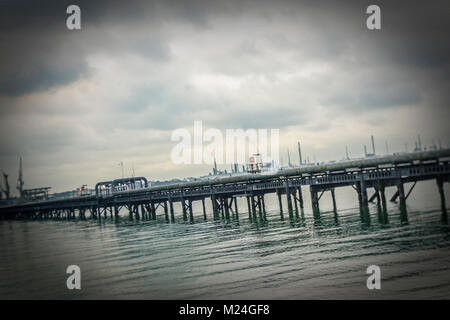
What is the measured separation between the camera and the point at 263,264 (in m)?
25.8

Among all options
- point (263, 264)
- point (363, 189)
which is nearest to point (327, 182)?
point (363, 189)

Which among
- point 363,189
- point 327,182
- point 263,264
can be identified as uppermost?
point 327,182

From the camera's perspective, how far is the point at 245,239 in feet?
122

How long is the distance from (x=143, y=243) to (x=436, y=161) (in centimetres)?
3175

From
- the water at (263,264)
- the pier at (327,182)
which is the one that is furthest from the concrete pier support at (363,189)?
the water at (263,264)

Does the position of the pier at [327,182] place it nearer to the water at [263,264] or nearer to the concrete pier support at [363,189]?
the concrete pier support at [363,189]

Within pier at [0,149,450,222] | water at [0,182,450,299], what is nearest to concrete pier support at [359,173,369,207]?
pier at [0,149,450,222]

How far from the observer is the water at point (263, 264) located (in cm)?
1995

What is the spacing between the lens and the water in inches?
→ 786

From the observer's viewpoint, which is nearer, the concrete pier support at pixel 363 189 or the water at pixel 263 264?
the water at pixel 263 264

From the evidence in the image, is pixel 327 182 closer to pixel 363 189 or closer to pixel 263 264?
pixel 363 189
